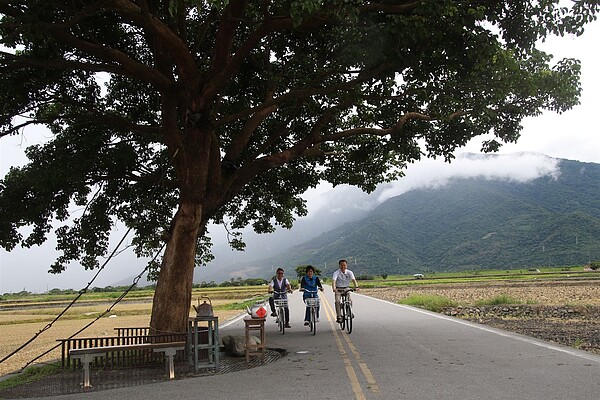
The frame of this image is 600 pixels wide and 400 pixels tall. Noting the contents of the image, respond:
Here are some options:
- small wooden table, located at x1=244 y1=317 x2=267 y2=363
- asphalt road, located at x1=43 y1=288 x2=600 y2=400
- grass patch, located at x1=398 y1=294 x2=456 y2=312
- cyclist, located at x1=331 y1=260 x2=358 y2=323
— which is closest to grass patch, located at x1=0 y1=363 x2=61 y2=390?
asphalt road, located at x1=43 y1=288 x2=600 y2=400

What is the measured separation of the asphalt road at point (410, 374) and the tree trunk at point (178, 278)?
2.56 metres

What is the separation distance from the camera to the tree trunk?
1191 centimetres

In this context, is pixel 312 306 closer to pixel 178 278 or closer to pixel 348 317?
pixel 348 317

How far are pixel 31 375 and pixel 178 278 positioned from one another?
3.32 meters

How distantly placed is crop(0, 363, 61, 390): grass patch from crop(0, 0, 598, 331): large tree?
2.19m

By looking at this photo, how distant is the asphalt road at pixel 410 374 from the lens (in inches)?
292

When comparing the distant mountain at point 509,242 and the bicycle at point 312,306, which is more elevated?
the distant mountain at point 509,242

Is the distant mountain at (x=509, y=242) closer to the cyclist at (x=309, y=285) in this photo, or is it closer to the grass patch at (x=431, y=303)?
the grass patch at (x=431, y=303)

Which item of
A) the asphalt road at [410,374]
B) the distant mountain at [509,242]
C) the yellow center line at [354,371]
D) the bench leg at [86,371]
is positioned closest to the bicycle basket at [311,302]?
the yellow center line at [354,371]

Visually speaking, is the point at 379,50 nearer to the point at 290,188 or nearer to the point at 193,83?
the point at 193,83

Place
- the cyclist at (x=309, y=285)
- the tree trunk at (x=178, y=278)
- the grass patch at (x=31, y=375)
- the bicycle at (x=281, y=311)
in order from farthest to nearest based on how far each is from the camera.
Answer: the bicycle at (x=281, y=311) < the cyclist at (x=309, y=285) < the tree trunk at (x=178, y=278) < the grass patch at (x=31, y=375)

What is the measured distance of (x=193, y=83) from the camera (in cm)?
1151

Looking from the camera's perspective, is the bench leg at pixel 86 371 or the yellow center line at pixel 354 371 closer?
the yellow center line at pixel 354 371

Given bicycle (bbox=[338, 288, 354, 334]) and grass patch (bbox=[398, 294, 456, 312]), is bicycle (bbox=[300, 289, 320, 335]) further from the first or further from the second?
grass patch (bbox=[398, 294, 456, 312])
